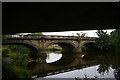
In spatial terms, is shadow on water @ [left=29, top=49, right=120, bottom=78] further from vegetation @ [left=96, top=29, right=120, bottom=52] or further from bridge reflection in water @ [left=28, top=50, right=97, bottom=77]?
vegetation @ [left=96, top=29, right=120, bottom=52]

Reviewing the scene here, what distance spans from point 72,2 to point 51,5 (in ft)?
2.54

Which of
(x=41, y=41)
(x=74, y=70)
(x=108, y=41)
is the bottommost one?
(x=74, y=70)

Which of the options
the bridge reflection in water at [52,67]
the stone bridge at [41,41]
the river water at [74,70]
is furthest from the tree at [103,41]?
the bridge reflection in water at [52,67]

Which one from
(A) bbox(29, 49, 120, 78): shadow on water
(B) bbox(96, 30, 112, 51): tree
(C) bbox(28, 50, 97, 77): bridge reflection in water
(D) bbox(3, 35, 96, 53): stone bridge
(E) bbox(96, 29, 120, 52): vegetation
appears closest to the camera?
(A) bbox(29, 49, 120, 78): shadow on water

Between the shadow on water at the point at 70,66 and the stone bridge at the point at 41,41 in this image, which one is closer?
the shadow on water at the point at 70,66

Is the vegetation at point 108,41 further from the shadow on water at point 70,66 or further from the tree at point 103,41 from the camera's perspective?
the shadow on water at point 70,66

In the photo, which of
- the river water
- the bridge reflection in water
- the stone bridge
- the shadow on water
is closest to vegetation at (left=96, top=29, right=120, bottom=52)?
the stone bridge

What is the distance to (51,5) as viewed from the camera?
471 centimetres

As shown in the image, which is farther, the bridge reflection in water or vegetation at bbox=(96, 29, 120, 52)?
vegetation at bbox=(96, 29, 120, 52)

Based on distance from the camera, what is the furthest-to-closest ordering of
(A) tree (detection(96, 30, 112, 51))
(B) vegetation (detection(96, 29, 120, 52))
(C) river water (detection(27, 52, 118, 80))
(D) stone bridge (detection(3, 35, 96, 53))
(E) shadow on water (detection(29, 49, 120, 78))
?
(A) tree (detection(96, 30, 112, 51)) → (B) vegetation (detection(96, 29, 120, 52)) → (D) stone bridge (detection(3, 35, 96, 53)) → (E) shadow on water (detection(29, 49, 120, 78)) → (C) river water (detection(27, 52, 118, 80))

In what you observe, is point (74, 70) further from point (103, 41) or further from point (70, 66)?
A: point (103, 41)

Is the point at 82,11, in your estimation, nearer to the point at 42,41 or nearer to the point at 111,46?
the point at 42,41

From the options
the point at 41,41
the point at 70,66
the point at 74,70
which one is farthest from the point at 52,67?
the point at 41,41

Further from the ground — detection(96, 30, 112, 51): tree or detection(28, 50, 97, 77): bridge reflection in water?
detection(96, 30, 112, 51): tree
